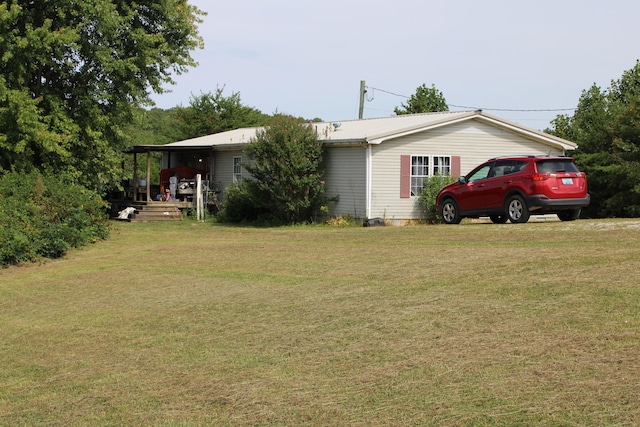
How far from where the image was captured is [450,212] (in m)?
21.0

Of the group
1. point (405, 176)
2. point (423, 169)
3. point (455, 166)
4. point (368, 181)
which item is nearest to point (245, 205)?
point (368, 181)

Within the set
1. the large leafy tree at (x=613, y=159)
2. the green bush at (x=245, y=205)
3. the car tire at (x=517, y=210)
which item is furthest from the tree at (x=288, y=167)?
the large leafy tree at (x=613, y=159)

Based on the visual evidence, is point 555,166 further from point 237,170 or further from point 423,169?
point 237,170

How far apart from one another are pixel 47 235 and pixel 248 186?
917 centimetres

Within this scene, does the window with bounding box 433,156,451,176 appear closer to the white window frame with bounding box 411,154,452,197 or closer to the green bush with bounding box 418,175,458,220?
the white window frame with bounding box 411,154,452,197

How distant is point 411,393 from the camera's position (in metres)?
6.21

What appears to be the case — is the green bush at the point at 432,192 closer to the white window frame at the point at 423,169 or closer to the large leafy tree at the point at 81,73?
the white window frame at the point at 423,169

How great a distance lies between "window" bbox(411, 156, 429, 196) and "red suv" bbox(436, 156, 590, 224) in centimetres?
388

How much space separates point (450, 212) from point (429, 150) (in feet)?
12.6

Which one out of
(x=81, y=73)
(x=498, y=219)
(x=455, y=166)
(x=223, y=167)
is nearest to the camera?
(x=498, y=219)

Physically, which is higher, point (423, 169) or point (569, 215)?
point (423, 169)

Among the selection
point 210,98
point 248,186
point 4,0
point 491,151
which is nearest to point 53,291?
point 4,0

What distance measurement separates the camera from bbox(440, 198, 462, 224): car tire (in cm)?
2069

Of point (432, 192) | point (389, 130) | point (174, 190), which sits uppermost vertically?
point (389, 130)
